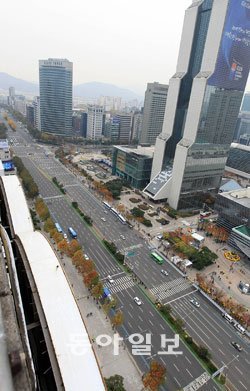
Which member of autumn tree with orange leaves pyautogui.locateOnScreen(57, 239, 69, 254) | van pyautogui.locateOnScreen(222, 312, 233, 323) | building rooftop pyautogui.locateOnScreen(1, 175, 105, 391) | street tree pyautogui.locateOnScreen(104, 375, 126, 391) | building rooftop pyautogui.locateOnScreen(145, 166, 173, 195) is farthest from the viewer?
building rooftop pyautogui.locateOnScreen(145, 166, 173, 195)

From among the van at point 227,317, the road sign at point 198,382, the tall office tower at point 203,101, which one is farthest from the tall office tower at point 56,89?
the road sign at point 198,382

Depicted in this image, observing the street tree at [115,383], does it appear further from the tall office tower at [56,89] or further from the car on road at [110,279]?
the tall office tower at [56,89]

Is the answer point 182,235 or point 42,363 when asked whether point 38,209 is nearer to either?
point 182,235

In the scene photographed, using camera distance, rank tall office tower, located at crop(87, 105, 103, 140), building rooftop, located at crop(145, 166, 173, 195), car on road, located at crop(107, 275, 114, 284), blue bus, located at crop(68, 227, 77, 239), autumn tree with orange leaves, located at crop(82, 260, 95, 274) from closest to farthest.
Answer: autumn tree with orange leaves, located at crop(82, 260, 95, 274) → car on road, located at crop(107, 275, 114, 284) → blue bus, located at crop(68, 227, 77, 239) → building rooftop, located at crop(145, 166, 173, 195) → tall office tower, located at crop(87, 105, 103, 140)

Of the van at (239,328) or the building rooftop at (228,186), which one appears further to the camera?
the building rooftop at (228,186)

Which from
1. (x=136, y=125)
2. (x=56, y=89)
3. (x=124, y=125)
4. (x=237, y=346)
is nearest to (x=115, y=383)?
(x=237, y=346)

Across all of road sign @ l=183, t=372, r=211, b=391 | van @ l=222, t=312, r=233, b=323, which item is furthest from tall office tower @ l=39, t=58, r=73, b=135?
road sign @ l=183, t=372, r=211, b=391

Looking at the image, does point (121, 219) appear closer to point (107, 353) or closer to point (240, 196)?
point (240, 196)

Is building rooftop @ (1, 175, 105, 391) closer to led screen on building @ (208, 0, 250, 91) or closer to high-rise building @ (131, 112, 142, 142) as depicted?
led screen on building @ (208, 0, 250, 91)
